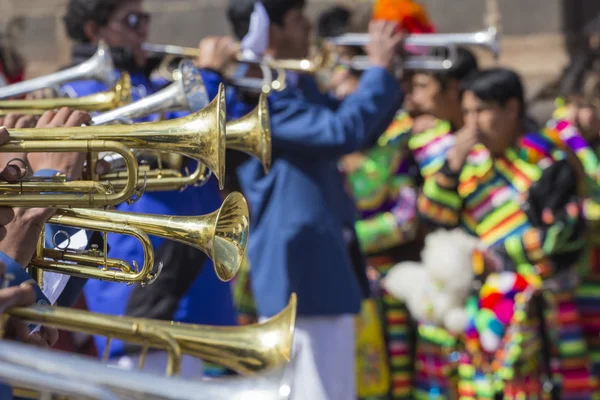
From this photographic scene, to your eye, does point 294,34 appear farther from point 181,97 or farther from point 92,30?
point 181,97

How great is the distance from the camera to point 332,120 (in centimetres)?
404

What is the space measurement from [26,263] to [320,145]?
6.46ft

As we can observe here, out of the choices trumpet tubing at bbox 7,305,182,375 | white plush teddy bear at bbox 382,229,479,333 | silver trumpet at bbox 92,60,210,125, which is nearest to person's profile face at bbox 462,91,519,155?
white plush teddy bear at bbox 382,229,479,333

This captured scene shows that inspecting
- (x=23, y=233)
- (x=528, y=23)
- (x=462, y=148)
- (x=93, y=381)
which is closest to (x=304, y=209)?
(x=462, y=148)

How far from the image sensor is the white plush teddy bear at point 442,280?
15.0ft

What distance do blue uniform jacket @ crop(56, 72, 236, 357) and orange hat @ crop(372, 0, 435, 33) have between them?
1542mm

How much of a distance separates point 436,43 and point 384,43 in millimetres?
672

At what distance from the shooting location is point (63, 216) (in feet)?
7.63

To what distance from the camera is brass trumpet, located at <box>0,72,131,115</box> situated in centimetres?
281

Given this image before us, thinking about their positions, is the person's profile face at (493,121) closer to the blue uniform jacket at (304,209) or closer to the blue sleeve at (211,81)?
the blue uniform jacket at (304,209)

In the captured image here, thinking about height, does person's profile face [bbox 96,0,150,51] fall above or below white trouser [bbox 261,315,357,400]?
above

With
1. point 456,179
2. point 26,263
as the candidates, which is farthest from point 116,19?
point 26,263

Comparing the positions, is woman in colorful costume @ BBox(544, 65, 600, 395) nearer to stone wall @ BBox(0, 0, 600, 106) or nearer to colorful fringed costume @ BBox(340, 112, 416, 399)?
colorful fringed costume @ BBox(340, 112, 416, 399)

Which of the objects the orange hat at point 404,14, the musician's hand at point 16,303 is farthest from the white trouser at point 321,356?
the musician's hand at point 16,303
